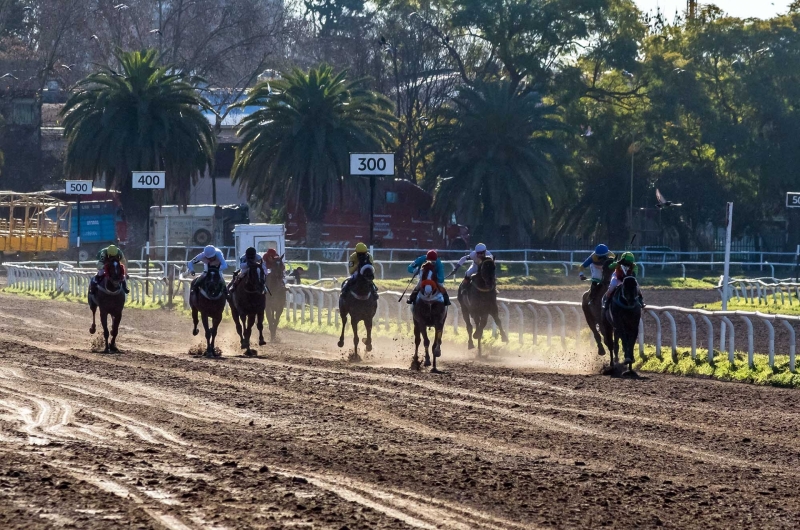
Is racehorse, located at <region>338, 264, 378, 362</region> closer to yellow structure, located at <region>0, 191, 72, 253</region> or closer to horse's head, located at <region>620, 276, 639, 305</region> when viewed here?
horse's head, located at <region>620, 276, 639, 305</region>

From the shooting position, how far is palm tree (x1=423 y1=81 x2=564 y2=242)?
48.4 m

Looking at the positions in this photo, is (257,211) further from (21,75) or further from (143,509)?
(143,509)

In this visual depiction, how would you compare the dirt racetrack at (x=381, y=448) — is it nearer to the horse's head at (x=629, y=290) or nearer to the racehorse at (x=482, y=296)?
the horse's head at (x=629, y=290)

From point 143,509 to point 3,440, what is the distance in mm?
3133

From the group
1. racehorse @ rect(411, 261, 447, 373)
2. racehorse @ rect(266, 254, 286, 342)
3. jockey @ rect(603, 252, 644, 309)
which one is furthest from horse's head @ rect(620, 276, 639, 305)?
racehorse @ rect(266, 254, 286, 342)

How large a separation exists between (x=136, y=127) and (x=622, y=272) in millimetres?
32338

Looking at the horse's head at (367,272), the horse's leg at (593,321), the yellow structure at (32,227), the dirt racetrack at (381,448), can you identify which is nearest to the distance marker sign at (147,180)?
the horse's head at (367,272)

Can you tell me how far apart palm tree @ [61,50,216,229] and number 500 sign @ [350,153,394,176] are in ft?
80.4

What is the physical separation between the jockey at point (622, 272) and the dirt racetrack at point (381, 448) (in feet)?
3.80

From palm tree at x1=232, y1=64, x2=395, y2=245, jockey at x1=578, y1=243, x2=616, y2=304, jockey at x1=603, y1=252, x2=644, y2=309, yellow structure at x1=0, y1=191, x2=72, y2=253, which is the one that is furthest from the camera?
yellow structure at x1=0, y1=191, x2=72, y2=253

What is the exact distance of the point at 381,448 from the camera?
11000 mm

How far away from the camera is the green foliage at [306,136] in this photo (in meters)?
47.2

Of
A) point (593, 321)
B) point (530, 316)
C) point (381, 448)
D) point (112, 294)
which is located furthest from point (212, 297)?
point (530, 316)

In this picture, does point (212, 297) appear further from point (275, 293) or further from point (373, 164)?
point (373, 164)
